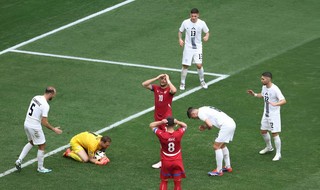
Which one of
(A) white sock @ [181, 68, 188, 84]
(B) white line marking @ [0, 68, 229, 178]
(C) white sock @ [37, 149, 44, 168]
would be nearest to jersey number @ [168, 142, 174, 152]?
(C) white sock @ [37, 149, 44, 168]

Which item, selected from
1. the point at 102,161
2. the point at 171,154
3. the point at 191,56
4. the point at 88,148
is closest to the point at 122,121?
the point at 88,148

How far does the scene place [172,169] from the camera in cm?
1827

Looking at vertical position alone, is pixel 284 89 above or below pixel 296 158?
above

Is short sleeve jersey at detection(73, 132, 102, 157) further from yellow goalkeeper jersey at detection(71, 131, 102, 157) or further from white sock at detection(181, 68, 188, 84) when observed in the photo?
white sock at detection(181, 68, 188, 84)

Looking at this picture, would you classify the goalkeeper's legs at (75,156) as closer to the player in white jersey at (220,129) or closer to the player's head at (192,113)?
the player's head at (192,113)

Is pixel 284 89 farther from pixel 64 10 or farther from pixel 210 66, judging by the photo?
pixel 64 10

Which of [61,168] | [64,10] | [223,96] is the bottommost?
[61,168]

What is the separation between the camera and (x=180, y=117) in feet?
78.1

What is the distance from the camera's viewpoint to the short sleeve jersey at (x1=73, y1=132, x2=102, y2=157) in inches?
818

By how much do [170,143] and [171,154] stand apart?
0.29 metres

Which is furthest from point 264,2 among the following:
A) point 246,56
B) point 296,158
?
point 296,158

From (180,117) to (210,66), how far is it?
190 inches

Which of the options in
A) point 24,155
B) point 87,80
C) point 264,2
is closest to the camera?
point 24,155

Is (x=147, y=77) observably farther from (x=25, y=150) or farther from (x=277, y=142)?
(x=25, y=150)
